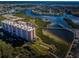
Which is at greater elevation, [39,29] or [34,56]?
[39,29]

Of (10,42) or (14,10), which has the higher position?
(14,10)

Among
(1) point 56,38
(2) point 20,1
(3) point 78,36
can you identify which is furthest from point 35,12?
(3) point 78,36

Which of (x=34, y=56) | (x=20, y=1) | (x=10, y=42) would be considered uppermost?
(x=20, y=1)

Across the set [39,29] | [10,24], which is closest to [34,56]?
[39,29]

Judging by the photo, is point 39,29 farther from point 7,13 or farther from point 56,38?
point 7,13

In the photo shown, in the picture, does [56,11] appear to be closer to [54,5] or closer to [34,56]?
[54,5]

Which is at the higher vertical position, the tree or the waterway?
the waterway

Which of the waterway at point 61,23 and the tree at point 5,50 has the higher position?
the waterway at point 61,23

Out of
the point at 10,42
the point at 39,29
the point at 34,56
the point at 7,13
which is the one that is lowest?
the point at 34,56

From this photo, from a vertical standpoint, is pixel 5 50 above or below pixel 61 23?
below
